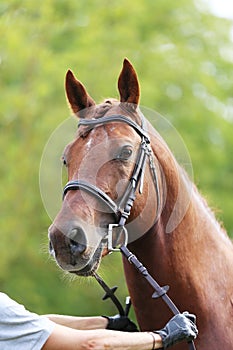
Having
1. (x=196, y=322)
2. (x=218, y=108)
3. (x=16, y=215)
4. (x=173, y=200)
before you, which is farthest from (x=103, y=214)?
(x=218, y=108)

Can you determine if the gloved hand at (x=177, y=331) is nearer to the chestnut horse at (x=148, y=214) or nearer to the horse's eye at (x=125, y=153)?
the chestnut horse at (x=148, y=214)

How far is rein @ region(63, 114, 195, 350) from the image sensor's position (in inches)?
196

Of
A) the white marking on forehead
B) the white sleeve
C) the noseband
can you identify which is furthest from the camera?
the white marking on forehead

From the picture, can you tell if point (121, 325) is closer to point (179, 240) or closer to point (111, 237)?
point (179, 240)

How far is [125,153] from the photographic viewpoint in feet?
16.8

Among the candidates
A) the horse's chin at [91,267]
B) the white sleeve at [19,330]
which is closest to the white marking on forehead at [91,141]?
the horse's chin at [91,267]

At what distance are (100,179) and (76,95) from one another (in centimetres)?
74

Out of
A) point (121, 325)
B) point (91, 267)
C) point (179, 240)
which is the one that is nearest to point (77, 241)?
point (91, 267)

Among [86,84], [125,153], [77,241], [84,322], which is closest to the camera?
[77,241]

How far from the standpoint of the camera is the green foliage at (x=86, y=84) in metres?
18.2

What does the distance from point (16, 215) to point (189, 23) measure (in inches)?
271

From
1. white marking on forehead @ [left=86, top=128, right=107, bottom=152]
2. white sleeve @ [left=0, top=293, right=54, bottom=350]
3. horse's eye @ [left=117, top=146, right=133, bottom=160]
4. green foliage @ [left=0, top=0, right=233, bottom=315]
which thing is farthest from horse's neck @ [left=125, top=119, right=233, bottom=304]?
green foliage @ [left=0, top=0, right=233, bottom=315]

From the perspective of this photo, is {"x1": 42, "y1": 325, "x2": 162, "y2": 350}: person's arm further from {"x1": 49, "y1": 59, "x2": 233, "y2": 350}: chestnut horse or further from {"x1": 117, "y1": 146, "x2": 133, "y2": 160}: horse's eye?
{"x1": 117, "y1": 146, "x2": 133, "y2": 160}: horse's eye

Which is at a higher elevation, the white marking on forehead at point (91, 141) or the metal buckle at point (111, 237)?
the white marking on forehead at point (91, 141)
